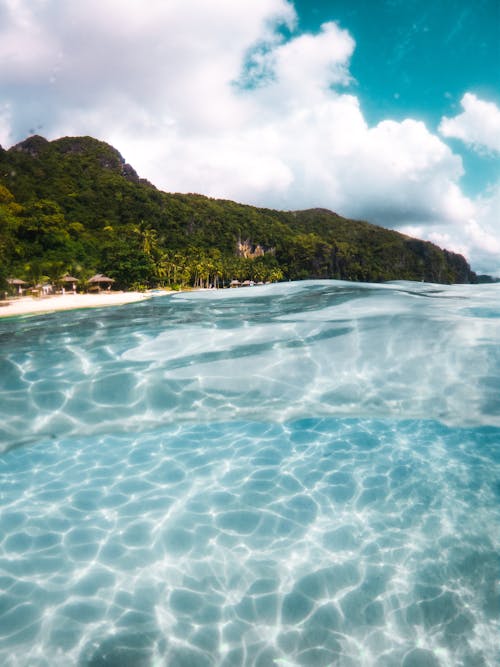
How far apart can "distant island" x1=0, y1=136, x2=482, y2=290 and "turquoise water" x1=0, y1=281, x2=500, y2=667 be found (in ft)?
71.9

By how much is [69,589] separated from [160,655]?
3.37 ft

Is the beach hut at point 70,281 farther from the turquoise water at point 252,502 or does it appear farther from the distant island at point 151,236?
the turquoise water at point 252,502

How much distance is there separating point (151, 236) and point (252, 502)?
187ft

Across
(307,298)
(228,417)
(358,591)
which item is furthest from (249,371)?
(307,298)

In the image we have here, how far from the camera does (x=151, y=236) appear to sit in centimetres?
5653

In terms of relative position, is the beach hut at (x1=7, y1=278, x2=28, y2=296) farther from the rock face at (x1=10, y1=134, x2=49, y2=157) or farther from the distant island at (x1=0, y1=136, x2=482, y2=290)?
the rock face at (x1=10, y1=134, x2=49, y2=157)

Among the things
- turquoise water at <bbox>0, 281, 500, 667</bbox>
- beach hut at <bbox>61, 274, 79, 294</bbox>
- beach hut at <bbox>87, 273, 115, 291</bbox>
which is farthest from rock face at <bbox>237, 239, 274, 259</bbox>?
turquoise water at <bbox>0, 281, 500, 667</bbox>

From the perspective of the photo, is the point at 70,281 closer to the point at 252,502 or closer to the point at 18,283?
the point at 18,283

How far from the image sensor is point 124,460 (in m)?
5.27

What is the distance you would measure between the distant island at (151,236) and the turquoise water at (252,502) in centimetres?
2190

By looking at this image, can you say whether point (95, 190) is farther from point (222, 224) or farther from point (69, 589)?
point (69, 589)

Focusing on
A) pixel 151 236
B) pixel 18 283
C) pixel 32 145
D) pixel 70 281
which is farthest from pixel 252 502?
pixel 32 145

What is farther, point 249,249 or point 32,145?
point 32,145

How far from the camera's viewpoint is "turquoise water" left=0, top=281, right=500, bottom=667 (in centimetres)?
268
